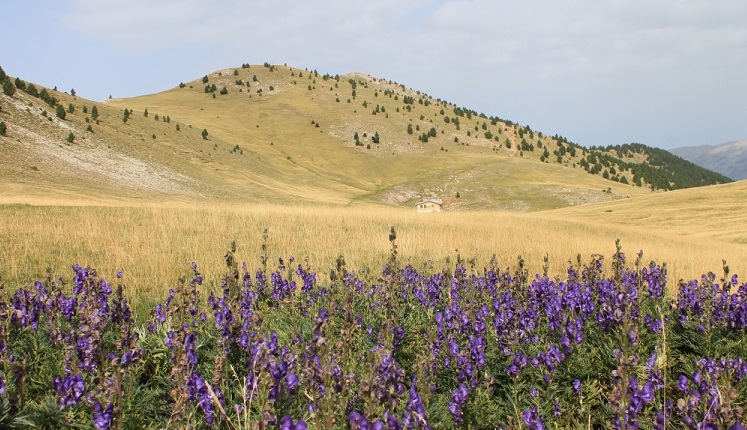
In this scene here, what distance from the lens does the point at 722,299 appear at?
5457 mm

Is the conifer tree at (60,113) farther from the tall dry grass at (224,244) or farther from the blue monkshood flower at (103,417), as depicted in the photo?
the blue monkshood flower at (103,417)

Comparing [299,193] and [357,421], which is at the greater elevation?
[357,421]

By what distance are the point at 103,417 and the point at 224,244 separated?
9212 millimetres

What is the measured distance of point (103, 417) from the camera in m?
2.77

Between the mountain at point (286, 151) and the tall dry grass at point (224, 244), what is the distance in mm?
19148

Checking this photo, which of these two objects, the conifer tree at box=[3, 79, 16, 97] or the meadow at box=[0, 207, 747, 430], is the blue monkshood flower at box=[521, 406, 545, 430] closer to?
the meadow at box=[0, 207, 747, 430]

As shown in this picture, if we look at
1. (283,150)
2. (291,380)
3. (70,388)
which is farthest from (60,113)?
(291,380)

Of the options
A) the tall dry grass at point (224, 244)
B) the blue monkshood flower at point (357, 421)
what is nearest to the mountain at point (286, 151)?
the tall dry grass at point (224, 244)

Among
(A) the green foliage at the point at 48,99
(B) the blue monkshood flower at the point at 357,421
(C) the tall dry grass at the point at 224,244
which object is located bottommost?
(C) the tall dry grass at the point at 224,244

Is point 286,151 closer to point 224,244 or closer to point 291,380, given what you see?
point 224,244

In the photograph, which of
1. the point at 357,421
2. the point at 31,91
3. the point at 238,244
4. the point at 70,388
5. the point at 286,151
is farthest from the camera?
the point at 286,151

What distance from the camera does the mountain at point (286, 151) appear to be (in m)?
41.1

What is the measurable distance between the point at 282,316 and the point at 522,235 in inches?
463

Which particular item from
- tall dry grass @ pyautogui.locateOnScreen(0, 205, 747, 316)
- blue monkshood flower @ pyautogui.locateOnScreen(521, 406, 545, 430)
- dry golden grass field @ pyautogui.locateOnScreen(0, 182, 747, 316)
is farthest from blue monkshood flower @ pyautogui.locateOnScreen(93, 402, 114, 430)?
dry golden grass field @ pyautogui.locateOnScreen(0, 182, 747, 316)
